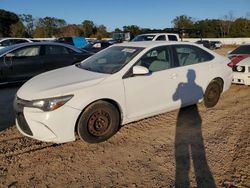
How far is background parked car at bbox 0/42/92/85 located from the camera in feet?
28.1

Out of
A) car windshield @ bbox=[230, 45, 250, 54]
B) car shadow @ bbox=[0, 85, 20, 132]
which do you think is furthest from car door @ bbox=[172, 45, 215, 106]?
car windshield @ bbox=[230, 45, 250, 54]

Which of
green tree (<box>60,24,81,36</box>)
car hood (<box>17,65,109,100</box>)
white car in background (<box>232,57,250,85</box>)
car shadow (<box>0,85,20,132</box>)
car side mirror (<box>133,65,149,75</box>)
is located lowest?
car shadow (<box>0,85,20,132</box>)

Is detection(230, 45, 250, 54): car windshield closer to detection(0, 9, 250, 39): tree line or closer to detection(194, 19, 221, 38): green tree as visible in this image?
detection(0, 9, 250, 39): tree line

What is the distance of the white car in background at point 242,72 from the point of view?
8.09 meters

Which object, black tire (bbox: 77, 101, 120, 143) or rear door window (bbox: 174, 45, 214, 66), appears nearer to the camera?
black tire (bbox: 77, 101, 120, 143)

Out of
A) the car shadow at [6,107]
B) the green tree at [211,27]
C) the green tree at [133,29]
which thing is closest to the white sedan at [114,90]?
the car shadow at [6,107]

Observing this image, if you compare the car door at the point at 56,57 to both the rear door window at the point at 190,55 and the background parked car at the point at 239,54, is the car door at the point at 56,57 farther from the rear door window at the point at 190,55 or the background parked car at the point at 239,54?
the background parked car at the point at 239,54

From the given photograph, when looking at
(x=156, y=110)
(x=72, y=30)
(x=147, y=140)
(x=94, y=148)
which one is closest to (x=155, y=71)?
(x=156, y=110)

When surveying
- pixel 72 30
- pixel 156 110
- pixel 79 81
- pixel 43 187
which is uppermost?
pixel 72 30

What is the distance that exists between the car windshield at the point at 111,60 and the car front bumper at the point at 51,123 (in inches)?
42.7

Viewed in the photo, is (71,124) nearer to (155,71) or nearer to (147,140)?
(147,140)

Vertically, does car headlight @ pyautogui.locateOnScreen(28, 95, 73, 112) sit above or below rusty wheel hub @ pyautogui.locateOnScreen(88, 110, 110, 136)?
above

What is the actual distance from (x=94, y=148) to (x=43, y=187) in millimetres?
1169

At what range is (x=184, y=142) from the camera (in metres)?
4.66
